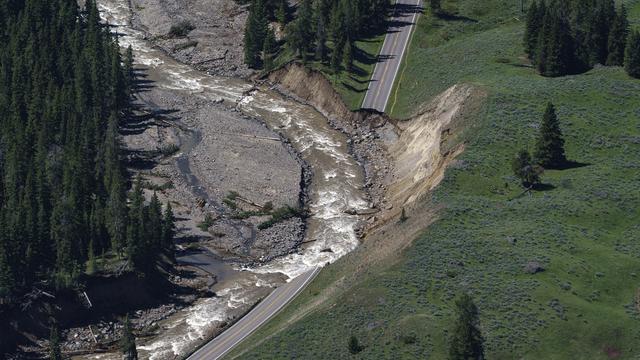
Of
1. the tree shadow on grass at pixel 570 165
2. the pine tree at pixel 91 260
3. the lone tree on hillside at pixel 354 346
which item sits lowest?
the pine tree at pixel 91 260

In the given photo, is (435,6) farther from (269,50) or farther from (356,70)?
(269,50)

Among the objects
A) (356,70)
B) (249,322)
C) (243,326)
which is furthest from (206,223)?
(356,70)

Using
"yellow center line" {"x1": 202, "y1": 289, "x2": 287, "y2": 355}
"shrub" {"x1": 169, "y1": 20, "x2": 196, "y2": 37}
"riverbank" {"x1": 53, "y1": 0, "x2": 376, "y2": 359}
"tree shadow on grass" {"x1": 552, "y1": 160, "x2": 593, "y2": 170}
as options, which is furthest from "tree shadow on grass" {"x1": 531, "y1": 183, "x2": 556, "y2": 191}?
"shrub" {"x1": 169, "y1": 20, "x2": 196, "y2": 37}

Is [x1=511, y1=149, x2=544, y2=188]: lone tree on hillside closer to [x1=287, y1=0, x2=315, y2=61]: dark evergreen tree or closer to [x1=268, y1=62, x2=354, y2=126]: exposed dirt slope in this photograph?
[x1=268, y1=62, x2=354, y2=126]: exposed dirt slope

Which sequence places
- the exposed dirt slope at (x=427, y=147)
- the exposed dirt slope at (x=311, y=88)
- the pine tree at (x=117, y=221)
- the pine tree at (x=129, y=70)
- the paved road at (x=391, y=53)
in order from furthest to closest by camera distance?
the pine tree at (x=129, y=70) < the exposed dirt slope at (x=311, y=88) < the paved road at (x=391, y=53) < the exposed dirt slope at (x=427, y=147) < the pine tree at (x=117, y=221)

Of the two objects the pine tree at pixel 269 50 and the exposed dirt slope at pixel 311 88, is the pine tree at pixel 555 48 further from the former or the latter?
the pine tree at pixel 269 50

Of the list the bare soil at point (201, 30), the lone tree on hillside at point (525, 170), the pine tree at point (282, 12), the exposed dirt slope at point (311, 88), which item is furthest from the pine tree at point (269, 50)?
the lone tree on hillside at point (525, 170)
